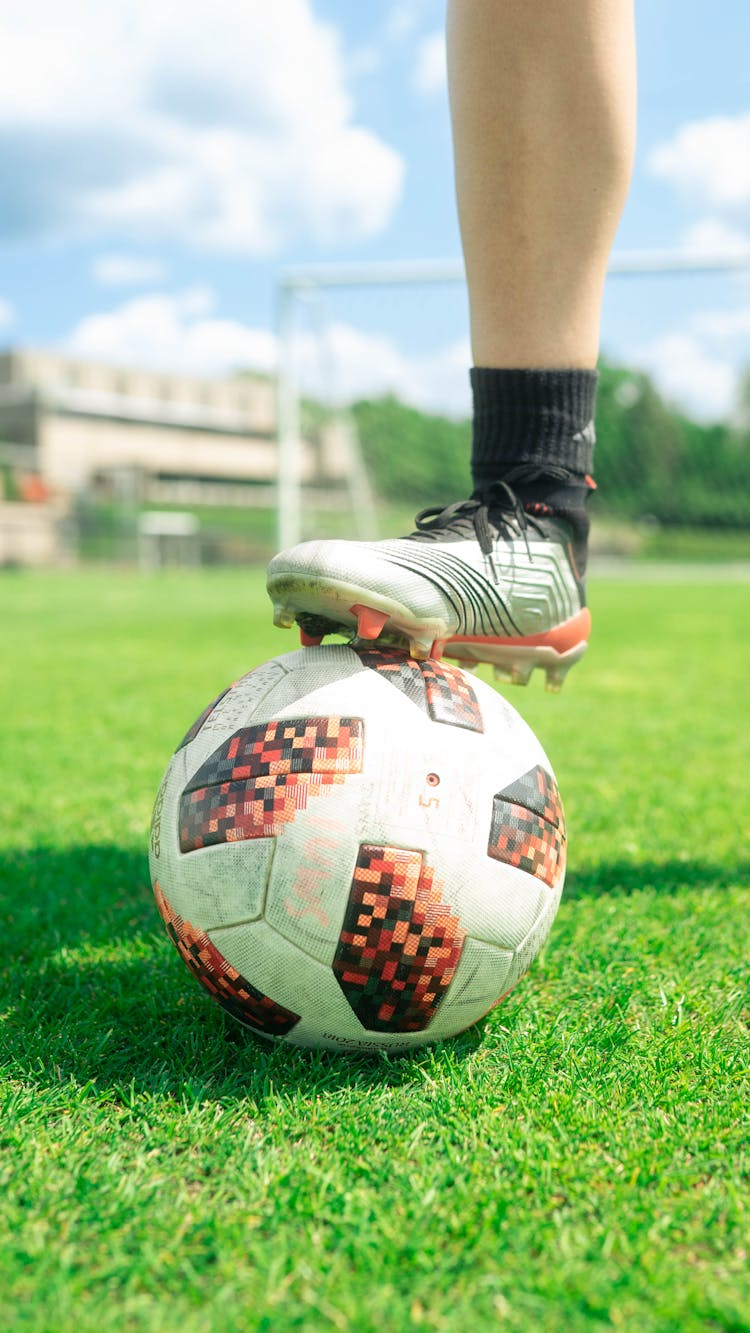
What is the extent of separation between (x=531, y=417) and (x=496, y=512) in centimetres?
19

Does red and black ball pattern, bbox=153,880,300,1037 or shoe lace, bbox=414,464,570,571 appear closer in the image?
red and black ball pattern, bbox=153,880,300,1037

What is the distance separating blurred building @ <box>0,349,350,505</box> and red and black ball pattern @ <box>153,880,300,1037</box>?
35890mm

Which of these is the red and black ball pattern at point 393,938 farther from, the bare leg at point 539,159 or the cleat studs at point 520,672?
the bare leg at point 539,159

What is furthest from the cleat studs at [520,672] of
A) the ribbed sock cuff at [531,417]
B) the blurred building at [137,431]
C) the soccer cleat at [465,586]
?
the blurred building at [137,431]

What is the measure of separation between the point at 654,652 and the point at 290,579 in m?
6.52

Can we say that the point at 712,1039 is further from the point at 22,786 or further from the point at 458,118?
the point at 22,786

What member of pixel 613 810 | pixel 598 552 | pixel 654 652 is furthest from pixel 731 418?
pixel 613 810

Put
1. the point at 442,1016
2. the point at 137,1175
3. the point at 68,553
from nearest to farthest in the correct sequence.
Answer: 1. the point at 137,1175
2. the point at 442,1016
3. the point at 68,553

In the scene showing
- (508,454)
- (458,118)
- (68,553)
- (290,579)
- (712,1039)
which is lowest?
(68,553)

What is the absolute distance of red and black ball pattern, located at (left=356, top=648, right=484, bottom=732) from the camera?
177 centimetres

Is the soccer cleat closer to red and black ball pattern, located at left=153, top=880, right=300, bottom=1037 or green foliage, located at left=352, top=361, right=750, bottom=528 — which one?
red and black ball pattern, located at left=153, top=880, right=300, bottom=1037

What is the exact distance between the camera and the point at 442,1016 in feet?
5.64

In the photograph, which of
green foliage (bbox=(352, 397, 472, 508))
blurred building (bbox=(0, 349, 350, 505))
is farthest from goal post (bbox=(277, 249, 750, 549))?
Answer: blurred building (bbox=(0, 349, 350, 505))

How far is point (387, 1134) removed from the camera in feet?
4.89
